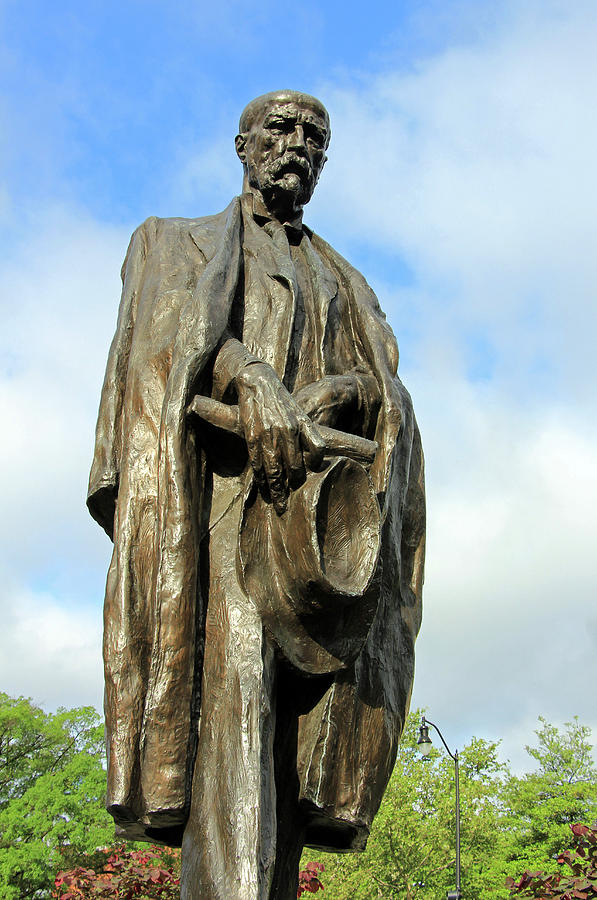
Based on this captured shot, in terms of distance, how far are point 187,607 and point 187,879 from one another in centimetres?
97

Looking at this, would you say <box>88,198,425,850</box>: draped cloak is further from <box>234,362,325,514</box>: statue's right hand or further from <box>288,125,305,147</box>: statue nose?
<box>288,125,305,147</box>: statue nose

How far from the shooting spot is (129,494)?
13.8 ft

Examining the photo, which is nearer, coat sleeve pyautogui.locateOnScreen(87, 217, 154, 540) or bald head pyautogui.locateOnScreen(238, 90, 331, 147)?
coat sleeve pyautogui.locateOnScreen(87, 217, 154, 540)

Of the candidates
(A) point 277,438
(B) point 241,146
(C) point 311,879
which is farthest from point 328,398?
(C) point 311,879

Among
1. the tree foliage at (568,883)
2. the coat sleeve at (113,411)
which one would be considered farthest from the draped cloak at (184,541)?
the tree foliage at (568,883)

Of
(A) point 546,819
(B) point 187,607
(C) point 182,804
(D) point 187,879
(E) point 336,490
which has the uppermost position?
(A) point 546,819

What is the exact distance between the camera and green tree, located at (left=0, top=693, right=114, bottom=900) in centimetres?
2961

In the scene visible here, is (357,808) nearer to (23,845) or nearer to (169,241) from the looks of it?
(169,241)

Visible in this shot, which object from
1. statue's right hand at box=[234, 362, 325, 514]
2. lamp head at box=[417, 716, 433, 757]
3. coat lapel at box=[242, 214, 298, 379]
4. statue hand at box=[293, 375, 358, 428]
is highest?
lamp head at box=[417, 716, 433, 757]

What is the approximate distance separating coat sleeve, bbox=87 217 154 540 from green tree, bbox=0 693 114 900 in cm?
2639

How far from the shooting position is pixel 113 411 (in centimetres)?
461

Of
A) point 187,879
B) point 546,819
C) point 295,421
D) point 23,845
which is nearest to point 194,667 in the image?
point 187,879

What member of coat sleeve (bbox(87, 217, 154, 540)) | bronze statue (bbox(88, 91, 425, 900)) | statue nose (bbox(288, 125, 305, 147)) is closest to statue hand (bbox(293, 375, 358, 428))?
bronze statue (bbox(88, 91, 425, 900))

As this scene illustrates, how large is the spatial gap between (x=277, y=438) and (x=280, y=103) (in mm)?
2038
